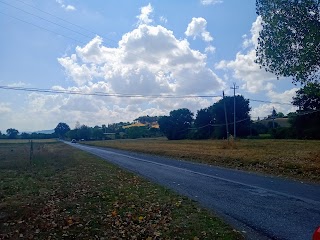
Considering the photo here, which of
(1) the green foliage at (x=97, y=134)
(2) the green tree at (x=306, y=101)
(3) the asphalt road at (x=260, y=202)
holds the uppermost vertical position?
(2) the green tree at (x=306, y=101)

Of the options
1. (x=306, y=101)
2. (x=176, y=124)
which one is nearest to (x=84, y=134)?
(x=176, y=124)

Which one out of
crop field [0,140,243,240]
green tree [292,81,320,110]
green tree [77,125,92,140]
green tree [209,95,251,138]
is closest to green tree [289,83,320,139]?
green tree [292,81,320,110]

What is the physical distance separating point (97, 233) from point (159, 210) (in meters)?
2.36

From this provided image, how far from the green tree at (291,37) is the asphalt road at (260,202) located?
21.2 feet

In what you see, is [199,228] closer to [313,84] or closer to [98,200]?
[98,200]

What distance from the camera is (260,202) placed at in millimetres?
9852

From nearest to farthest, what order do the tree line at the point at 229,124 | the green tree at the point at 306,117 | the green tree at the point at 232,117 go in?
the green tree at the point at 306,117 < the tree line at the point at 229,124 < the green tree at the point at 232,117

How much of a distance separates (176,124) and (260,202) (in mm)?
94932

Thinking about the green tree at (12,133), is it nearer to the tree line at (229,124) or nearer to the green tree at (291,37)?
the tree line at (229,124)

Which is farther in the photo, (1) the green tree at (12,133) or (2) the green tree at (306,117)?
(1) the green tree at (12,133)

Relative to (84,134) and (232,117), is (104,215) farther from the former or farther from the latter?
(84,134)

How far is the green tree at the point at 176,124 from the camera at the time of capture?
339 feet

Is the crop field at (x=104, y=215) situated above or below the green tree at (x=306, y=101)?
below

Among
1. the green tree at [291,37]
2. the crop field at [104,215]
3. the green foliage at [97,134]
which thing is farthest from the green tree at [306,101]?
the green foliage at [97,134]
